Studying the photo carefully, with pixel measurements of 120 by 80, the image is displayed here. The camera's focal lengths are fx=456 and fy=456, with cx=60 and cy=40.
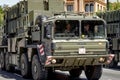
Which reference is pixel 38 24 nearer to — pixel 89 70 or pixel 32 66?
pixel 32 66

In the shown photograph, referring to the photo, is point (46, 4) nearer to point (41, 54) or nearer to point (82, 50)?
point (41, 54)

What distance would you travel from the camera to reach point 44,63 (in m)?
16.3

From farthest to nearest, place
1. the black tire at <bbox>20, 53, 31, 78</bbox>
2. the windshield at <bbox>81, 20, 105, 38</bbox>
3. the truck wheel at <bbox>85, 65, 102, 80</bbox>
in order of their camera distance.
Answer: the black tire at <bbox>20, 53, 31, 78</bbox>, the truck wheel at <bbox>85, 65, 102, 80</bbox>, the windshield at <bbox>81, 20, 105, 38</bbox>

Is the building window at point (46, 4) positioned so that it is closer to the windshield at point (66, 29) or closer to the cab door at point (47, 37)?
the cab door at point (47, 37)

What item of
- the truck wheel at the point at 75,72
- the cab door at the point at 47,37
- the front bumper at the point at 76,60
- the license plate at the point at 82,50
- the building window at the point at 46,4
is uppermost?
the building window at the point at 46,4

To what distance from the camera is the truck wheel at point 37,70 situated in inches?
661

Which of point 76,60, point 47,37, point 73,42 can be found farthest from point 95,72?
point 47,37

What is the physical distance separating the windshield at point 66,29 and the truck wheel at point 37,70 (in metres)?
1.50

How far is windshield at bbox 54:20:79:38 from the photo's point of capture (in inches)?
637

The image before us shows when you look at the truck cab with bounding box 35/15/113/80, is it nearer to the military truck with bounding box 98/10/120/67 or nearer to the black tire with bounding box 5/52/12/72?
the black tire with bounding box 5/52/12/72

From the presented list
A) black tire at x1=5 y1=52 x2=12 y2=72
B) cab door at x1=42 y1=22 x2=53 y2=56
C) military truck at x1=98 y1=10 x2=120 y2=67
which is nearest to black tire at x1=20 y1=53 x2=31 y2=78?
cab door at x1=42 y1=22 x2=53 y2=56

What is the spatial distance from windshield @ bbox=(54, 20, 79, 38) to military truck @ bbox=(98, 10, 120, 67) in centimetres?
875

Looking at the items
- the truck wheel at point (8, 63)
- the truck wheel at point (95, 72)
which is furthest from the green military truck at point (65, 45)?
the truck wheel at point (8, 63)

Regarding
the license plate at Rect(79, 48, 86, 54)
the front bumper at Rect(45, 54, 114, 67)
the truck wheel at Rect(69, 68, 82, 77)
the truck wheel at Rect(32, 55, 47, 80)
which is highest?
the license plate at Rect(79, 48, 86, 54)
